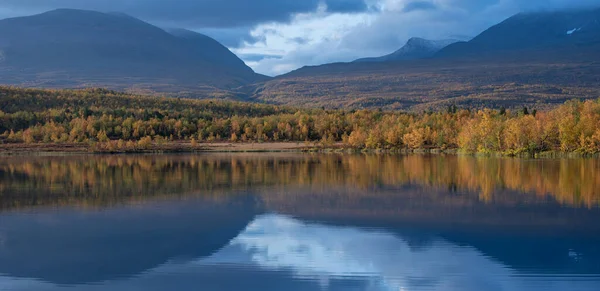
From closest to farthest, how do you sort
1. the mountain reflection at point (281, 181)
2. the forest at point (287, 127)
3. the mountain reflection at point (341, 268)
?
the mountain reflection at point (341, 268), the mountain reflection at point (281, 181), the forest at point (287, 127)

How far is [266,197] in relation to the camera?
91.9 feet

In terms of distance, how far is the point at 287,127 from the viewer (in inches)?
3829

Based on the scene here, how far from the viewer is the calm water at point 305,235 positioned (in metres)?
14.4

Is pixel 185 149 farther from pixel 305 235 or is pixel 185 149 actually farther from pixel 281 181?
pixel 305 235

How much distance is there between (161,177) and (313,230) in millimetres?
20286

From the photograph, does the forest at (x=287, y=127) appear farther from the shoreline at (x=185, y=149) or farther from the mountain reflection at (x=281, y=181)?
the mountain reflection at (x=281, y=181)

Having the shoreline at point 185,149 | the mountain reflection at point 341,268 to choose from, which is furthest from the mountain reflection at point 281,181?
the shoreline at point 185,149

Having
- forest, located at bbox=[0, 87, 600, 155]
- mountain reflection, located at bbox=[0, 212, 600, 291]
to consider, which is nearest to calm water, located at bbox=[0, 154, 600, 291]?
mountain reflection, located at bbox=[0, 212, 600, 291]

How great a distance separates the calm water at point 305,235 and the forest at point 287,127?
26.4 m

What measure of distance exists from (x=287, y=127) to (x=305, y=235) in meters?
78.3

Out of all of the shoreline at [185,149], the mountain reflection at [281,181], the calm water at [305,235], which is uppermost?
the calm water at [305,235]

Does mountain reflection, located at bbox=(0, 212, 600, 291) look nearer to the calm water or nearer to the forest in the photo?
the calm water

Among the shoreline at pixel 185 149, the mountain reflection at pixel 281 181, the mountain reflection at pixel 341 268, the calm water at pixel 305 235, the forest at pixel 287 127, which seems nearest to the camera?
the mountain reflection at pixel 341 268

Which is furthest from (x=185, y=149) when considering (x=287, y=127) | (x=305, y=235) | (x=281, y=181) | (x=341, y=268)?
(x=341, y=268)
